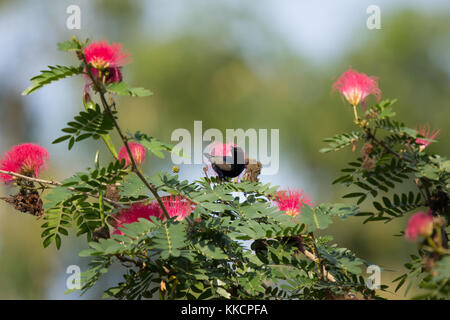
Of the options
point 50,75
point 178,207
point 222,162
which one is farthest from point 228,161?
point 50,75

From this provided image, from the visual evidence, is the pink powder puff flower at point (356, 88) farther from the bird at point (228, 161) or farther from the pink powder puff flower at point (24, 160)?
the pink powder puff flower at point (24, 160)

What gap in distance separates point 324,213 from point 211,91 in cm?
611

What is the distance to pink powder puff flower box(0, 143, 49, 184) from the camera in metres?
1.23

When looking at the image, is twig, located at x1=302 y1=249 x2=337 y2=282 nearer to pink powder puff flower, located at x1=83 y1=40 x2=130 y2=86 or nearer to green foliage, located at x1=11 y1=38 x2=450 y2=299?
green foliage, located at x1=11 y1=38 x2=450 y2=299

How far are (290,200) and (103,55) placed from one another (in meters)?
0.54

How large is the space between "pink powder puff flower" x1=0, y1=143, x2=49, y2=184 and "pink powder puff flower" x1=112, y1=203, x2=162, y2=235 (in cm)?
28

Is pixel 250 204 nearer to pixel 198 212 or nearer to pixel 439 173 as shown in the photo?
pixel 198 212

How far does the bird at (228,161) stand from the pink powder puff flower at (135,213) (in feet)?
0.57

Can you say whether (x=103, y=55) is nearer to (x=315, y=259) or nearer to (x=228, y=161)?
(x=228, y=161)

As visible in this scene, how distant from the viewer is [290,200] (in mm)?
1190

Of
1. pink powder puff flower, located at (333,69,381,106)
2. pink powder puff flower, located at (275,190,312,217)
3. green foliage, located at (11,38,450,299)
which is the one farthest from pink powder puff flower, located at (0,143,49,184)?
pink powder puff flower, located at (333,69,381,106)

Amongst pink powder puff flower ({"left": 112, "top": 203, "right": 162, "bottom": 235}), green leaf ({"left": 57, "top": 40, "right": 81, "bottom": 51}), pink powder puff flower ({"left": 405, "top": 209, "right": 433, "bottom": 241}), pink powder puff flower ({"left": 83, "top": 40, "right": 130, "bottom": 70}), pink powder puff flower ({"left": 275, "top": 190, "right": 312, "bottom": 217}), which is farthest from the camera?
pink powder puff flower ({"left": 275, "top": 190, "right": 312, "bottom": 217})

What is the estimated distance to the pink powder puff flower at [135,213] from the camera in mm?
1070
